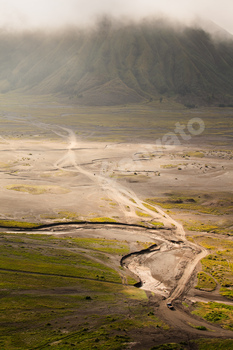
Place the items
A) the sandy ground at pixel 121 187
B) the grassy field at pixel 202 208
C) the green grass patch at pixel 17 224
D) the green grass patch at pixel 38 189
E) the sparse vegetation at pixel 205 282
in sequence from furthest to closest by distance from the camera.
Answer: the green grass patch at pixel 38 189
the grassy field at pixel 202 208
the green grass patch at pixel 17 224
the sandy ground at pixel 121 187
the sparse vegetation at pixel 205 282

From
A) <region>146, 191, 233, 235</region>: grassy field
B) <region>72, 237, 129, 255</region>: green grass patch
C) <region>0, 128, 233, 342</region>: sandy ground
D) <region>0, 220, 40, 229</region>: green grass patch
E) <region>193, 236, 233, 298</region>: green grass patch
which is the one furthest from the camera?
<region>146, 191, 233, 235</region>: grassy field

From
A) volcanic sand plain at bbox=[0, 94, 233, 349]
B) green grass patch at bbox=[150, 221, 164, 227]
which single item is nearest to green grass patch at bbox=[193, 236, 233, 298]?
volcanic sand plain at bbox=[0, 94, 233, 349]

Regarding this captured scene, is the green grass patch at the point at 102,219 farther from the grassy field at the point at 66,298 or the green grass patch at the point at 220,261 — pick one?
the green grass patch at the point at 220,261

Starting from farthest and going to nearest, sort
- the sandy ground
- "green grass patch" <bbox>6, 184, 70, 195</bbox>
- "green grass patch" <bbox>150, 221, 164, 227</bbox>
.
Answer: "green grass patch" <bbox>6, 184, 70, 195</bbox>
"green grass patch" <bbox>150, 221, 164, 227</bbox>
the sandy ground

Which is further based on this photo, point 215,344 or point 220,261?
point 220,261

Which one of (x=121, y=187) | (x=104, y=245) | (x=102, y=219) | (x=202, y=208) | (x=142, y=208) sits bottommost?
(x=104, y=245)

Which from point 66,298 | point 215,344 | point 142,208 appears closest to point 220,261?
point 215,344

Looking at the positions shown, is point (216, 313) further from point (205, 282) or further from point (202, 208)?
point (202, 208)

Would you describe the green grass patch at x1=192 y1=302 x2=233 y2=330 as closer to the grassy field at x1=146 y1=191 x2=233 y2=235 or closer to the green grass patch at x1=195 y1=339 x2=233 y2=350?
the green grass patch at x1=195 y1=339 x2=233 y2=350

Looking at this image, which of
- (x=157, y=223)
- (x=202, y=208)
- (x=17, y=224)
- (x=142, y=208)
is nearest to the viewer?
(x=17, y=224)

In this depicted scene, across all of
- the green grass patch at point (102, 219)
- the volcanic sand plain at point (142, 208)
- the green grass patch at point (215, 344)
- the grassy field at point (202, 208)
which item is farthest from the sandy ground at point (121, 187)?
the green grass patch at point (215, 344)

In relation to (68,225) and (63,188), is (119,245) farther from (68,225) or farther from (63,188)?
(63,188)
